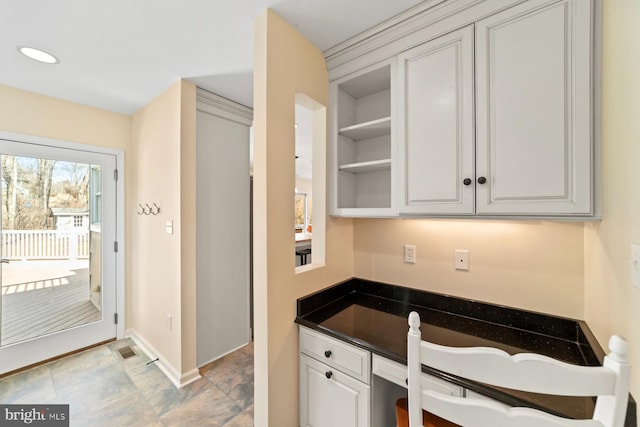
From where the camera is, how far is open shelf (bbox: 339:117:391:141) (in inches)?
59.2

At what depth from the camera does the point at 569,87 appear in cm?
94

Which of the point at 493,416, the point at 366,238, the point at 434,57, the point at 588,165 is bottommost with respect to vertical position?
the point at 493,416

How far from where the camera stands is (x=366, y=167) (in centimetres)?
165

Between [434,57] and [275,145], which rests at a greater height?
[434,57]

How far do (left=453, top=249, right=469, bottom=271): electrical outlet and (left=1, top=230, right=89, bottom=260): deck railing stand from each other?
342 centimetres

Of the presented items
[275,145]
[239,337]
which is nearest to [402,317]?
[275,145]

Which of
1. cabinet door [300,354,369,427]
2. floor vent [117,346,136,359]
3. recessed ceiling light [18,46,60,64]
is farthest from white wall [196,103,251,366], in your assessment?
cabinet door [300,354,369,427]

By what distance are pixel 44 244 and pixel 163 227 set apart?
3.88 ft

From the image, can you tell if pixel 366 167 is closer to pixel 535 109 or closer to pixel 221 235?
pixel 535 109

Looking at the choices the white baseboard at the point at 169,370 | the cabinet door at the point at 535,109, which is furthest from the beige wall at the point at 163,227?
the cabinet door at the point at 535,109

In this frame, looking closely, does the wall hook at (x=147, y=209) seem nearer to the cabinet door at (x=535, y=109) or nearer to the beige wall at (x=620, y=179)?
the cabinet door at (x=535, y=109)

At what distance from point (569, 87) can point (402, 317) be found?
4.27 feet

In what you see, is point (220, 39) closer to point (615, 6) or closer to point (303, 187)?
point (615, 6)

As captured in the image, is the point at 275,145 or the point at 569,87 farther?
the point at 275,145
